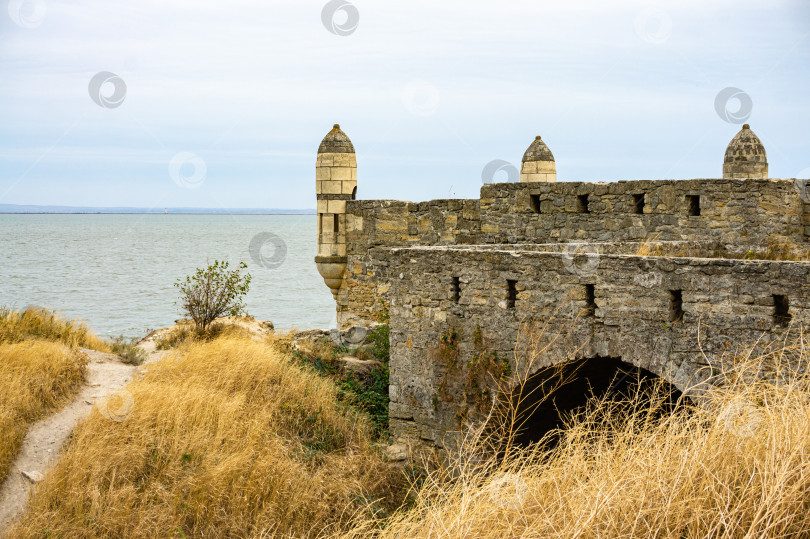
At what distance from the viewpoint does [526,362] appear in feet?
26.5

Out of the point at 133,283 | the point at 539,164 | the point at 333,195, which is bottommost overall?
the point at 133,283

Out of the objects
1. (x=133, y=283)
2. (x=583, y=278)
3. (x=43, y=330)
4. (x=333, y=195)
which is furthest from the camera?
(x=133, y=283)

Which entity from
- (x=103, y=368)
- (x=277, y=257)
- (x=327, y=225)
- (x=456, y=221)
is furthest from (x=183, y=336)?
(x=277, y=257)

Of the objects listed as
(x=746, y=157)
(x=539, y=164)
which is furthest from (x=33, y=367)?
(x=746, y=157)

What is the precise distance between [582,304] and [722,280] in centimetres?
137

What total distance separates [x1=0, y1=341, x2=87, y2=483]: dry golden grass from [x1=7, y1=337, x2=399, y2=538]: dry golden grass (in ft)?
2.13

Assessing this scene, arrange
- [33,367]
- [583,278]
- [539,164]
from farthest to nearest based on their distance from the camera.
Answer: [539,164], [33,367], [583,278]

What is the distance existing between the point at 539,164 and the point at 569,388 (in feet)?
37.0

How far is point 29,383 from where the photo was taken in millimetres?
9516

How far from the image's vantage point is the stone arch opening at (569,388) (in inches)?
318

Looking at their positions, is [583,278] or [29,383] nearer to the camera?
[583,278]

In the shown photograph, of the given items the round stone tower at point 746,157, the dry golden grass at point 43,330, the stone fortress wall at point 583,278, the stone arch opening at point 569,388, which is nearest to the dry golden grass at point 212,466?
the stone fortress wall at point 583,278

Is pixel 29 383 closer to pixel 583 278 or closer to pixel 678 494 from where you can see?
pixel 583 278

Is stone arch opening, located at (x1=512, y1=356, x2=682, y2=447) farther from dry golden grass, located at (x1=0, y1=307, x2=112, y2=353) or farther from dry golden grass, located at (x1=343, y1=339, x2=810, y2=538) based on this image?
dry golden grass, located at (x1=0, y1=307, x2=112, y2=353)
